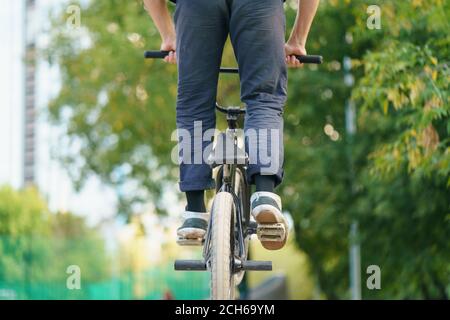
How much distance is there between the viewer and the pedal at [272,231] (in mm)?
4109

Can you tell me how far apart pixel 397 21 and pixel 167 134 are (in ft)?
27.6

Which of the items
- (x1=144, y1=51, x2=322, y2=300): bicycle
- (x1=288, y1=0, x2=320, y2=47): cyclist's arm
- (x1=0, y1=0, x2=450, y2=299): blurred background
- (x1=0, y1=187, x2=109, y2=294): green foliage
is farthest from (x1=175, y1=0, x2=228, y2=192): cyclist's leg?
(x1=0, y1=187, x2=109, y2=294): green foliage

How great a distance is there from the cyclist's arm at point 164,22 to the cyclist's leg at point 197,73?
37 centimetres

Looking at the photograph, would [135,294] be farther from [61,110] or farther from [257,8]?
[257,8]

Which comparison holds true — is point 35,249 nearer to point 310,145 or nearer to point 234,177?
point 310,145

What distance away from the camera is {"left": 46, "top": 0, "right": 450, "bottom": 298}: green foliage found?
7559mm

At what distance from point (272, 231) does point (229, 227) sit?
30 cm

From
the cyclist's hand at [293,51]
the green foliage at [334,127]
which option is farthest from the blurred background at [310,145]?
the cyclist's hand at [293,51]

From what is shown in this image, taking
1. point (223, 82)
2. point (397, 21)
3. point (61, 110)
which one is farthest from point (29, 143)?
point (397, 21)

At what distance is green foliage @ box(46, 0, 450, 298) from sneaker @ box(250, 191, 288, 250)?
296cm

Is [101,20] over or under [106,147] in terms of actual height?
over

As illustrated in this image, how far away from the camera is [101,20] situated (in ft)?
58.9

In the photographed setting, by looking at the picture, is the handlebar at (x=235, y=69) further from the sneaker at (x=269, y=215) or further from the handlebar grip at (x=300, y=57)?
the sneaker at (x=269, y=215)

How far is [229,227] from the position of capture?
12.8 feet
